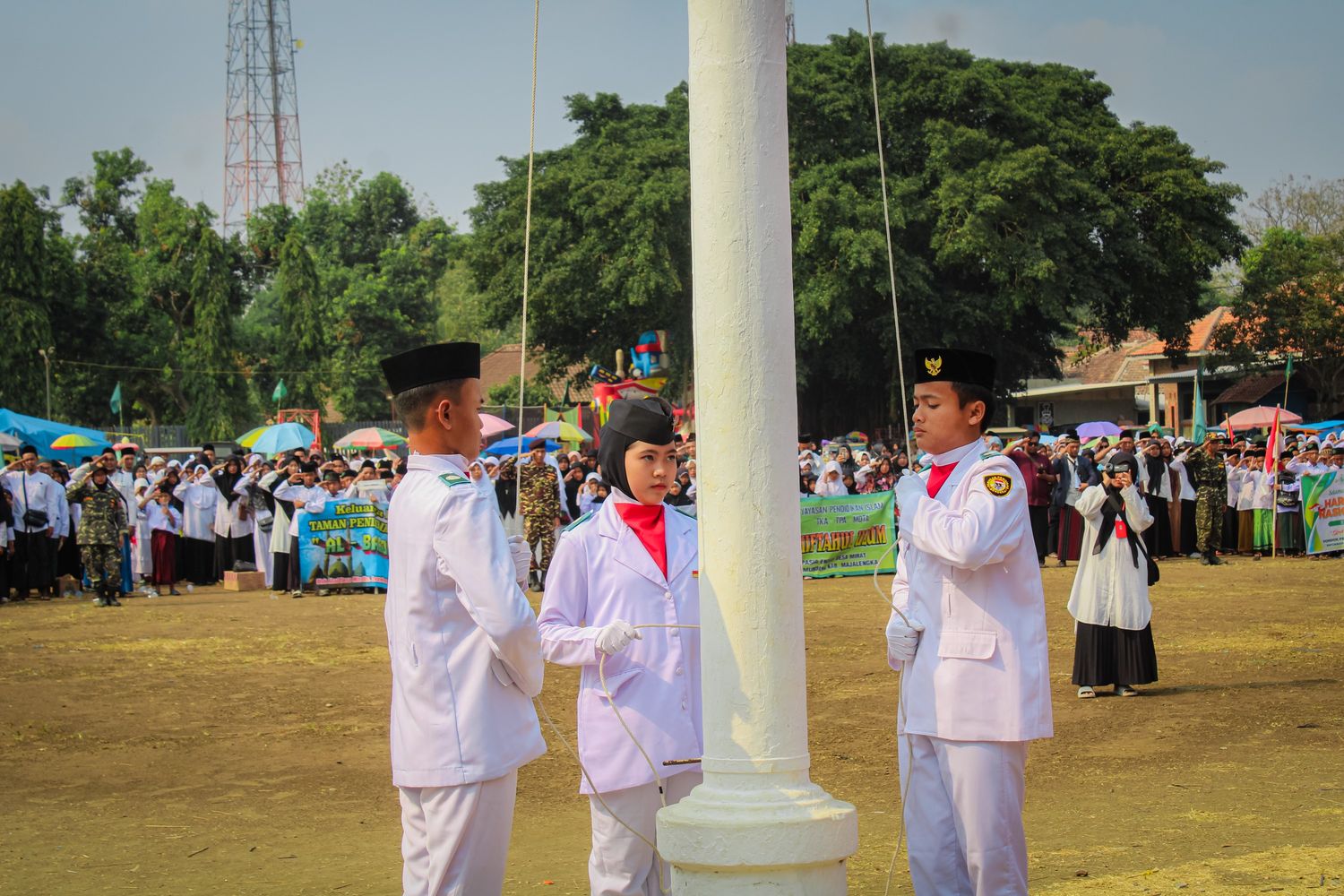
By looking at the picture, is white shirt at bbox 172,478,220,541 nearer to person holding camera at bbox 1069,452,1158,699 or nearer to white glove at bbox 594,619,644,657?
person holding camera at bbox 1069,452,1158,699

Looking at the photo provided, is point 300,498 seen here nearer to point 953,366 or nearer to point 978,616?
point 953,366

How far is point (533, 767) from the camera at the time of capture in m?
9.34

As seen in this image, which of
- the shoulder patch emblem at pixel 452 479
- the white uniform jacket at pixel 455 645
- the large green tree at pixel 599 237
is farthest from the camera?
the large green tree at pixel 599 237

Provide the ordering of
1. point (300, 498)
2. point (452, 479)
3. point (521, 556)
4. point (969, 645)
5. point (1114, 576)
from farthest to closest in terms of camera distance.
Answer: point (300, 498) < point (1114, 576) < point (969, 645) < point (521, 556) < point (452, 479)

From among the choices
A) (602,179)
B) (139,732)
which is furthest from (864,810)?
(602,179)

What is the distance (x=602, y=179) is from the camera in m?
41.5

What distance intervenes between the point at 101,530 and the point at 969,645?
17303 mm

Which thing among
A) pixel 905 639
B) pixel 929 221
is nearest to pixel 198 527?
pixel 905 639

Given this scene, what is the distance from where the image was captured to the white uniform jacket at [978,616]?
4422 mm

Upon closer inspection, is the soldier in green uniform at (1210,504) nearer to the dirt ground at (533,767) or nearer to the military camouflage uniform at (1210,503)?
the military camouflage uniform at (1210,503)

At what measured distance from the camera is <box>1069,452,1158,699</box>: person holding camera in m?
10.8

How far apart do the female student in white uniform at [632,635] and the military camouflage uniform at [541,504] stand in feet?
51.7

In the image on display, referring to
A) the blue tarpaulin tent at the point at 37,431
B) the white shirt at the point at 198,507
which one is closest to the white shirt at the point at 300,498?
the white shirt at the point at 198,507

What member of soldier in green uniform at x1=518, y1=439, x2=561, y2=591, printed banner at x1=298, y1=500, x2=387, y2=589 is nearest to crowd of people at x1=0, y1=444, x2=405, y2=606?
printed banner at x1=298, y1=500, x2=387, y2=589
